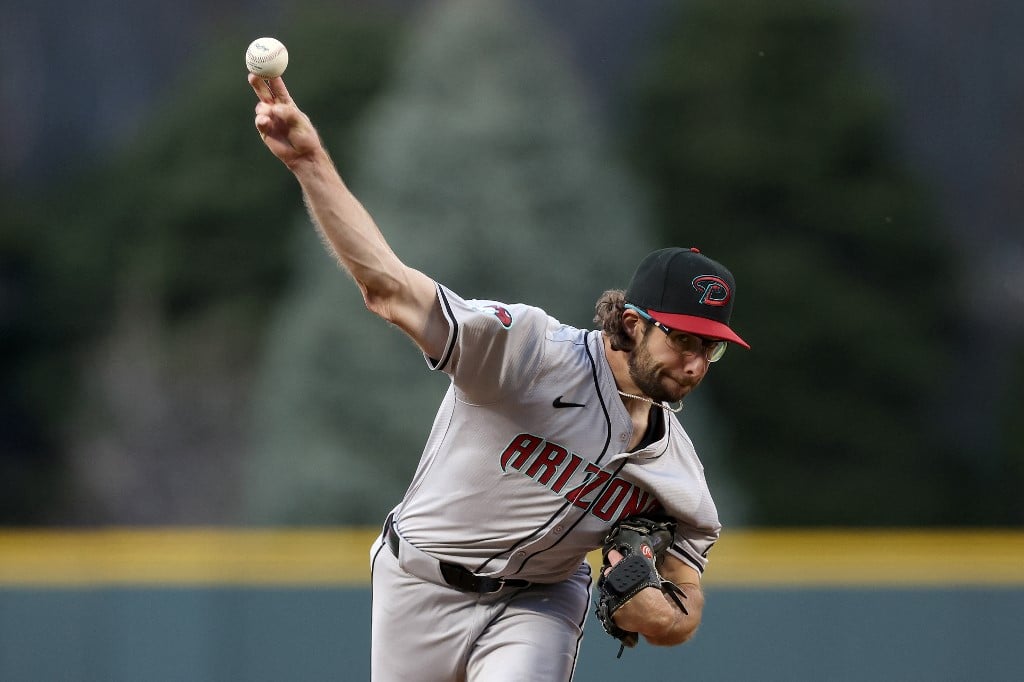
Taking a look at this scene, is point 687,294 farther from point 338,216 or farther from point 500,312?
point 338,216

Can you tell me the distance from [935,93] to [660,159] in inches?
131

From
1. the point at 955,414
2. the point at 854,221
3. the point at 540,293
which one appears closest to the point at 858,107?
the point at 854,221

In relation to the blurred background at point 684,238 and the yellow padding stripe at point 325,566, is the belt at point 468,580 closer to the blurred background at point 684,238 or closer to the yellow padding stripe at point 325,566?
the yellow padding stripe at point 325,566

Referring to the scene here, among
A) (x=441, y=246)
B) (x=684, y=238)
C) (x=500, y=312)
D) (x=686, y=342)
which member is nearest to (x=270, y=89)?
(x=500, y=312)

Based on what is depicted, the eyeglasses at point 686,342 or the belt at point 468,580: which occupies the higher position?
the eyeglasses at point 686,342

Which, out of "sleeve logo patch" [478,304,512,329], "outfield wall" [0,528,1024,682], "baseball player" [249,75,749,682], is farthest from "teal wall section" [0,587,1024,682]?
"sleeve logo patch" [478,304,512,329]

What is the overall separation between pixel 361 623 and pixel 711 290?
3235 millimetres

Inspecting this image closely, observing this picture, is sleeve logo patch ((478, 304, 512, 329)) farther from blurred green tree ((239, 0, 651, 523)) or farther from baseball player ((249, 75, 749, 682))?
blurred green tree ((239, 0, 651, 523))

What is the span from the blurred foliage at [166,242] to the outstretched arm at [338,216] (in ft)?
33.4

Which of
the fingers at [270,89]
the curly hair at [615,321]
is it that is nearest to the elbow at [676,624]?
the curly hair at [615,321]

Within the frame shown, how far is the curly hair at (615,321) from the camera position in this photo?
334cm

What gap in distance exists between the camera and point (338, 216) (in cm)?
282

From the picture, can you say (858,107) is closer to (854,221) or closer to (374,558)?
(854,221)

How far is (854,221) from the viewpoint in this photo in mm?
13641
